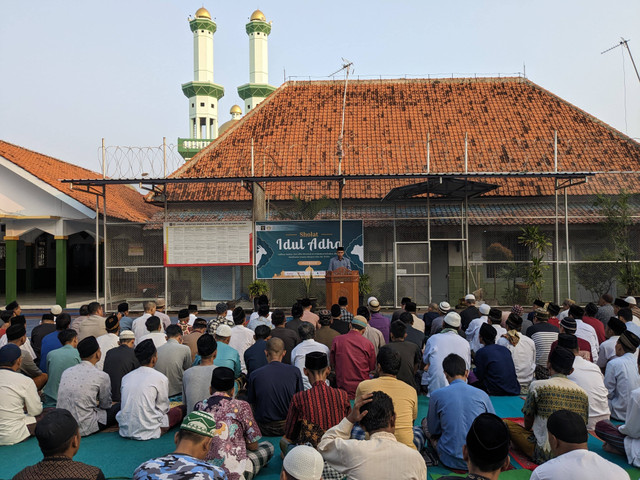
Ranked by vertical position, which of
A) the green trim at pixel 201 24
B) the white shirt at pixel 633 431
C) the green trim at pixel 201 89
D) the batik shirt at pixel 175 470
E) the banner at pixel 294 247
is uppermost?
the green trim at pixel 201 24

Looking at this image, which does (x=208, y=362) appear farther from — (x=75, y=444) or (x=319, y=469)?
(x=319, y=469)

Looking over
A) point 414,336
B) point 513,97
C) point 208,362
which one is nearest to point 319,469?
point 208,362

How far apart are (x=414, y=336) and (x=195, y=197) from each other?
11.5m

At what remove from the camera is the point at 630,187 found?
53.7ft

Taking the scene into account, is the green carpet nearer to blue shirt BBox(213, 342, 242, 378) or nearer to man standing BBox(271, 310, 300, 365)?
blue shirt BBox(213, 342, 242, 378)

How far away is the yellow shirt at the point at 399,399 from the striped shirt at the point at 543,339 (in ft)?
11.5

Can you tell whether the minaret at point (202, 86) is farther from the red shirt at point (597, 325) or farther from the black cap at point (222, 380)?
the black cap at point (222, 380)

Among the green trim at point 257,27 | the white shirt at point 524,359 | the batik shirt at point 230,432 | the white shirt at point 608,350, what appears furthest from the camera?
the green trim at point 257,27

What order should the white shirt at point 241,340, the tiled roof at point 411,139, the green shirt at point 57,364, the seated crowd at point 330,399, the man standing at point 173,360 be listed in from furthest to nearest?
the tiled roof at point 411,139 → the white shirt at point 241,340 → the man standing at point 173,360 → the green shirt at point 57,364 → the seated crowd at point 330,399

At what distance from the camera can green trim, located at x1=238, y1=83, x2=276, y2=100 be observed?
2173 inches

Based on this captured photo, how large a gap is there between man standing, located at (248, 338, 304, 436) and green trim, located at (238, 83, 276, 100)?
53.8 metres

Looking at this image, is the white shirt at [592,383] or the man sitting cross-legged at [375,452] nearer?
the man sitting cross-legged at [375,452]

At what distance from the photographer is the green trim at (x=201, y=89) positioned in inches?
1972

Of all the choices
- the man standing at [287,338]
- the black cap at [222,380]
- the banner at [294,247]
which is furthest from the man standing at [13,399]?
the banner at [294,247]
